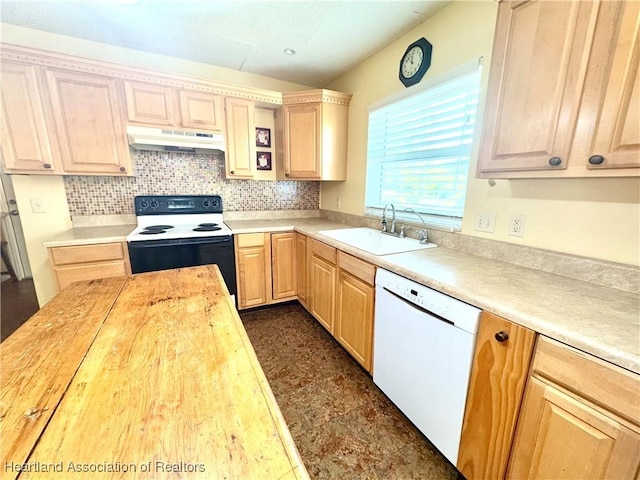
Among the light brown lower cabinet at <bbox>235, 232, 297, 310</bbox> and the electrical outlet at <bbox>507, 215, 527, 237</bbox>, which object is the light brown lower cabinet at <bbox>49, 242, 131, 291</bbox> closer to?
the light brown lower cabinet at <bbox>235, 232, 297, 310</bbox>

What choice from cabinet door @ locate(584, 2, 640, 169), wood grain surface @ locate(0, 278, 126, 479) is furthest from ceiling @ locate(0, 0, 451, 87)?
wood grain surface @ locate(0, 278, 126, 479)

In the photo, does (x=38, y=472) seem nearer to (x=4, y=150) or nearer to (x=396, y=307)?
(x=396, y=307)

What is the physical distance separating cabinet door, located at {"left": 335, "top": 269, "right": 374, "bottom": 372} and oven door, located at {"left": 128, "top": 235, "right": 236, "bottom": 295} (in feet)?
3.52

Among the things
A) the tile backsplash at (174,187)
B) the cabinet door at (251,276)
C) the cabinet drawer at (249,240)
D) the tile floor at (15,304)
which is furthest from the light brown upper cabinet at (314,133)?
the tile floor at (15,304)

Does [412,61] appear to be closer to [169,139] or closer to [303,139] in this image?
[303,139]

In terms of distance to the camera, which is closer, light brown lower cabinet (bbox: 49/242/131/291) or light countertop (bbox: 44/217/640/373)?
light countertop (bbox: 44/217/640/373)

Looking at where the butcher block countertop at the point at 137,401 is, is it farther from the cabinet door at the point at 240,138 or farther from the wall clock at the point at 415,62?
the wall clock at the point at 415,62

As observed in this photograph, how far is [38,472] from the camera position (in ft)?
1.35

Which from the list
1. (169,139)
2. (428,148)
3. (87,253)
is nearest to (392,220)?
(428,148)

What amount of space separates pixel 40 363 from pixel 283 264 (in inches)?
80.5

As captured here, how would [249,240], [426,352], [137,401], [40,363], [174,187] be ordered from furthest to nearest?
[174,187] < [249,240] < [426,352] < [40,363] < [137,401]

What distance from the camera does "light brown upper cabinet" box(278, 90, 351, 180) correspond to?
8.48ft

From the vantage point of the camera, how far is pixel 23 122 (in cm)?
187

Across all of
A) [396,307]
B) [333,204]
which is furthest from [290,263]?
[396,307]
